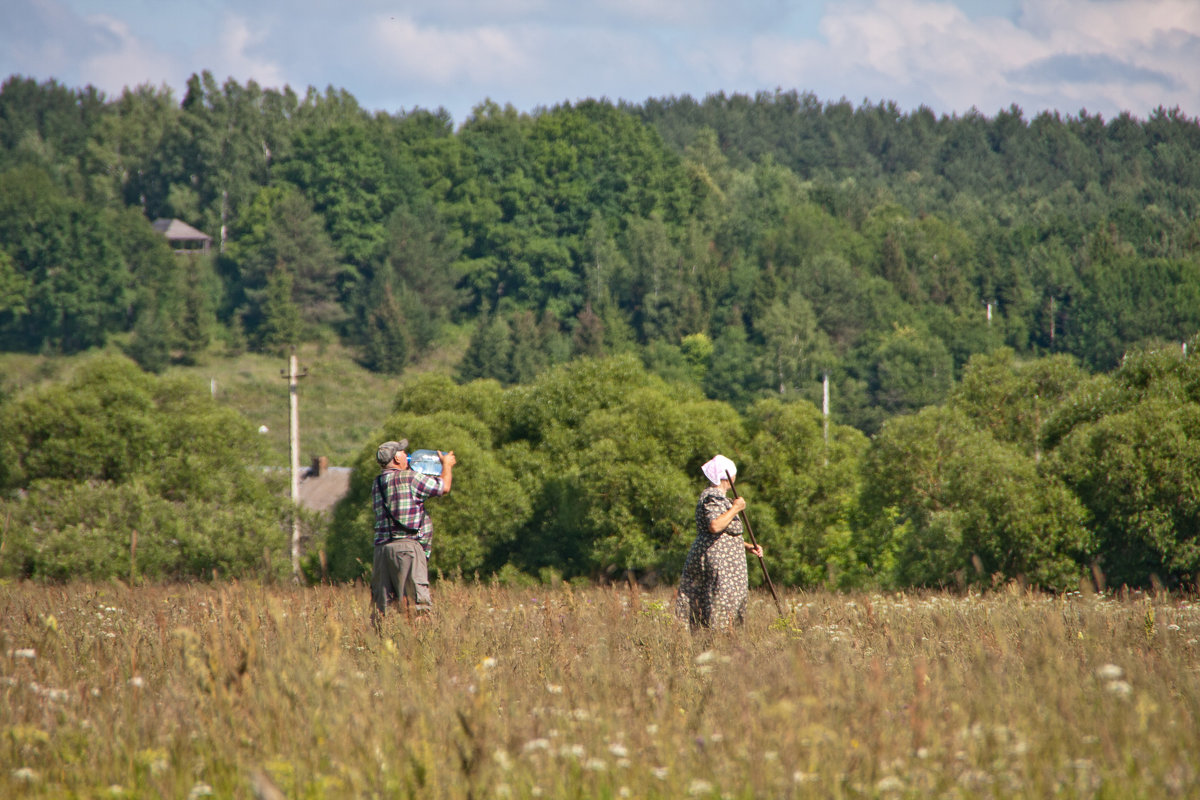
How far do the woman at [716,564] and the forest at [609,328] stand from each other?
46.7ft

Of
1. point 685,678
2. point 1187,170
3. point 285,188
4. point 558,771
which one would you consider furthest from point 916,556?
point 1187,170

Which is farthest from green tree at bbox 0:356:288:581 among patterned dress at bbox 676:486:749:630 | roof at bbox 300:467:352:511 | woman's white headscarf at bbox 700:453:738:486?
woman's white headscarf at bbox 700:453:738:486

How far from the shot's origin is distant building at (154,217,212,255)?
110 meters

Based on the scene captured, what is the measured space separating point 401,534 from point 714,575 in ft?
7.07

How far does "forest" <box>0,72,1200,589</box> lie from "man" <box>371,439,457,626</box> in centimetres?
1540

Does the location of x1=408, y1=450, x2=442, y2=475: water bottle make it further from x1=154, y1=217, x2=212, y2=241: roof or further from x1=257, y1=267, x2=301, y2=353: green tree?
x1=154, y1=217, x2=212, y2=241: roof

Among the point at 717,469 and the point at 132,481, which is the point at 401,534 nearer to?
the point at 717,469

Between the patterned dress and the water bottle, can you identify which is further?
the water bottle

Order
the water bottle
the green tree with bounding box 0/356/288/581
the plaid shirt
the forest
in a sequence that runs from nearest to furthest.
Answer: the plaid shirt → the water bottle → the forest → the green tree with bounding box 0/356/288/581

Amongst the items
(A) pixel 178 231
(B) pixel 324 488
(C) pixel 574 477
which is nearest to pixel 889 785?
(C) pixel 574 477

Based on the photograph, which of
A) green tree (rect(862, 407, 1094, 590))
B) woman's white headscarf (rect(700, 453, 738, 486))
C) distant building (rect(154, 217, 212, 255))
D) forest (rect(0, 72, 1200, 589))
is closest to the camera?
woman's white headscarf (rect(700, 453, 738, 486))

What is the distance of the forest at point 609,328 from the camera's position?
28.5 m

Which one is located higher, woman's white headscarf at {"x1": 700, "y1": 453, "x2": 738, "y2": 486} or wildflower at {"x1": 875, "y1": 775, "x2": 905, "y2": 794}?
woman's white headscarf at {"x1": 700, "y1": 453, "x2": 738, "y2": 486}

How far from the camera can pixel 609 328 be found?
102m
